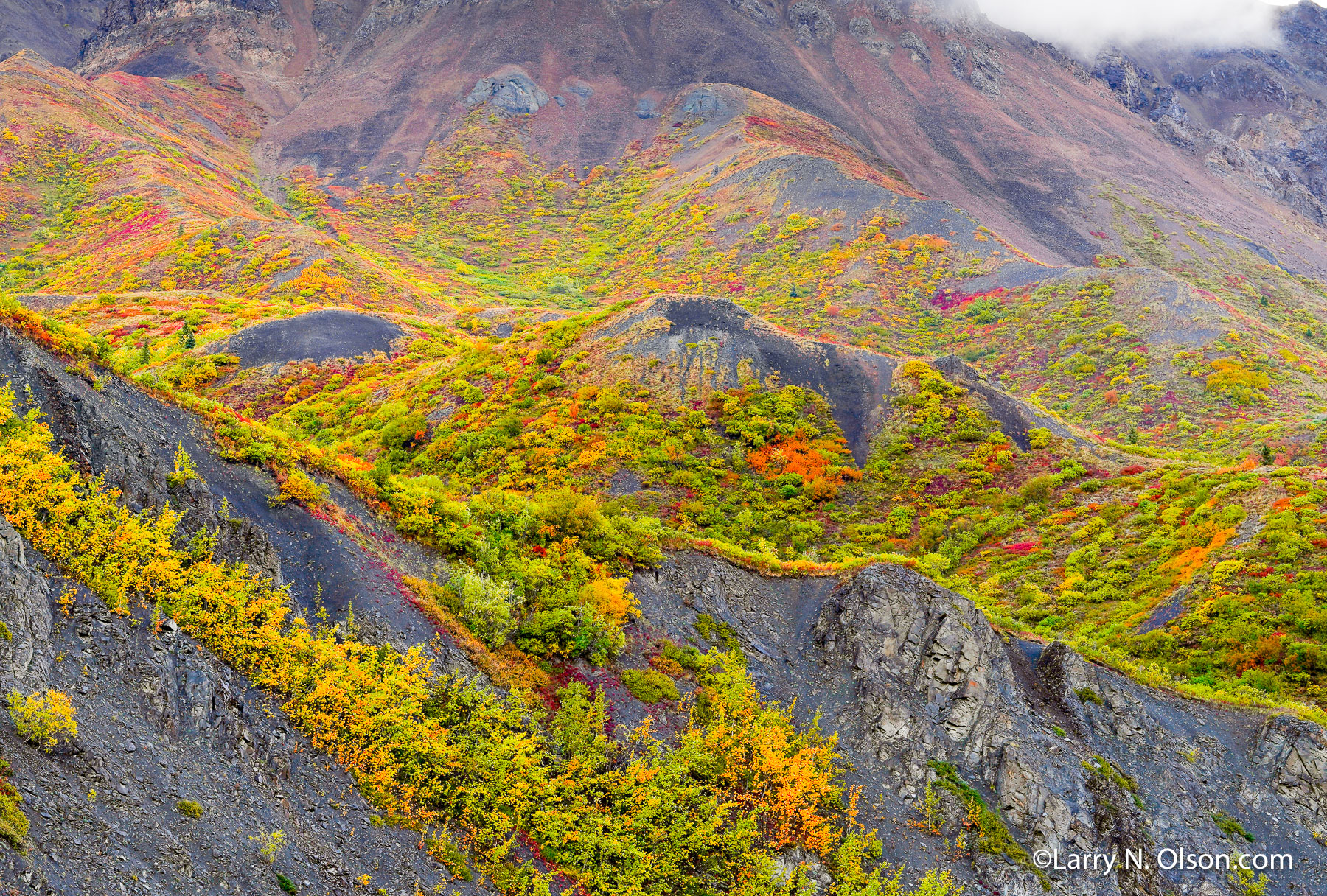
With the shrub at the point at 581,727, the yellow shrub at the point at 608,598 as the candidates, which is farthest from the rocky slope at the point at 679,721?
the shrub at the point at 581,727

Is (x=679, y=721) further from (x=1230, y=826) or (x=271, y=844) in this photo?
(x=1230, y=826)

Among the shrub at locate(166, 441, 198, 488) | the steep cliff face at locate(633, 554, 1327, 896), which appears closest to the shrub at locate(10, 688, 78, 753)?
the shrub at locate(166, 441, 198, 488)

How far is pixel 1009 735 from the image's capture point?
79.9ft

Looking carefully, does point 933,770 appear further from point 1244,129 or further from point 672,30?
point 1244,129

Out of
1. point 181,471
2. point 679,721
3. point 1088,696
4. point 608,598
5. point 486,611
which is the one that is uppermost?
point 181,471

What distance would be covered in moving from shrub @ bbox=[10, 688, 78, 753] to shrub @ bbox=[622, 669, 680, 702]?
44.5 feet

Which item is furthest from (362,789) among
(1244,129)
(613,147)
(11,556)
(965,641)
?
(1244,129)

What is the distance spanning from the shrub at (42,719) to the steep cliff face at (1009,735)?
1640 cm

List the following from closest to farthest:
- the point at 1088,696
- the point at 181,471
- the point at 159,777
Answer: the point at 159,777, the point at 181,471, the point at 1088,696

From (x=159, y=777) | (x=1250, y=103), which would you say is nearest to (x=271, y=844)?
(x=159, y=777)

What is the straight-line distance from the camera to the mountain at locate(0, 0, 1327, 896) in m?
16.3

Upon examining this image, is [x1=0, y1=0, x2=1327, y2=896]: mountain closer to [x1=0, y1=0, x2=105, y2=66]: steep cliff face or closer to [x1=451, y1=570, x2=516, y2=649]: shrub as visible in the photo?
[x1=451, y1=570, x2=516, y2=649]: shrub

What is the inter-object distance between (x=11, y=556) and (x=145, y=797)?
4851mm

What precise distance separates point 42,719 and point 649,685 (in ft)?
47.4
